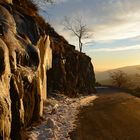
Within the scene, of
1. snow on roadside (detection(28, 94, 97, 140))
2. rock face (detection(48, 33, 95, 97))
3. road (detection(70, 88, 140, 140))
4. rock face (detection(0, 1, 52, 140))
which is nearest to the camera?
rock face (detection(0, 1, 52, 140))

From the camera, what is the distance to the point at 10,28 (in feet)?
59.4

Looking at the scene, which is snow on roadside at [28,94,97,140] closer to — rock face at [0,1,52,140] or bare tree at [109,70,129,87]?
rock face at [0,1,52,140]


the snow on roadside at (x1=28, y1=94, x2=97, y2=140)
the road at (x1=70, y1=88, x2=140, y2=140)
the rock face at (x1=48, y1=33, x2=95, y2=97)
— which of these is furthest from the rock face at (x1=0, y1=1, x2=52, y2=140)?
the rock face at (x1=48, y1=33, x2=95, y2=97)

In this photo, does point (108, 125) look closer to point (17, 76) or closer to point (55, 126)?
point (55, 126)

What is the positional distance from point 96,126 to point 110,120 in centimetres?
275

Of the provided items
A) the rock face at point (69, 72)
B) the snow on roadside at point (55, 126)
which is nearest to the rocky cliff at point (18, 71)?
the snow on roadside at point (55, 126)

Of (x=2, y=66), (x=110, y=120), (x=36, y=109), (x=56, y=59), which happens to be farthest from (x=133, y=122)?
(x=56, y=59)

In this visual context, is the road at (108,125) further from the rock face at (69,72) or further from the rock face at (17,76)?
the rock face at (69,72)

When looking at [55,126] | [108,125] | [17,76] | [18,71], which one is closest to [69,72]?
[108,125]

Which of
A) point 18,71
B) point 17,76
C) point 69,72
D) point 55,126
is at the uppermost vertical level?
point 69,72

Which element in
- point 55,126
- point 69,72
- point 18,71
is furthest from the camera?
point 69,72

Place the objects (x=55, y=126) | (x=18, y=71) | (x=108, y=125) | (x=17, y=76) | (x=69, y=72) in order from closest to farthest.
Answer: (x=17, y=76) < (x=18, y=71) < (x=55, y=126) < (x=108, y=125) < (x=69, y=72)

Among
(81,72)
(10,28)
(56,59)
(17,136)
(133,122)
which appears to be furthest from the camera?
(81,72)

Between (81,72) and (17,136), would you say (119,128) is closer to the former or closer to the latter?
(17,136)
